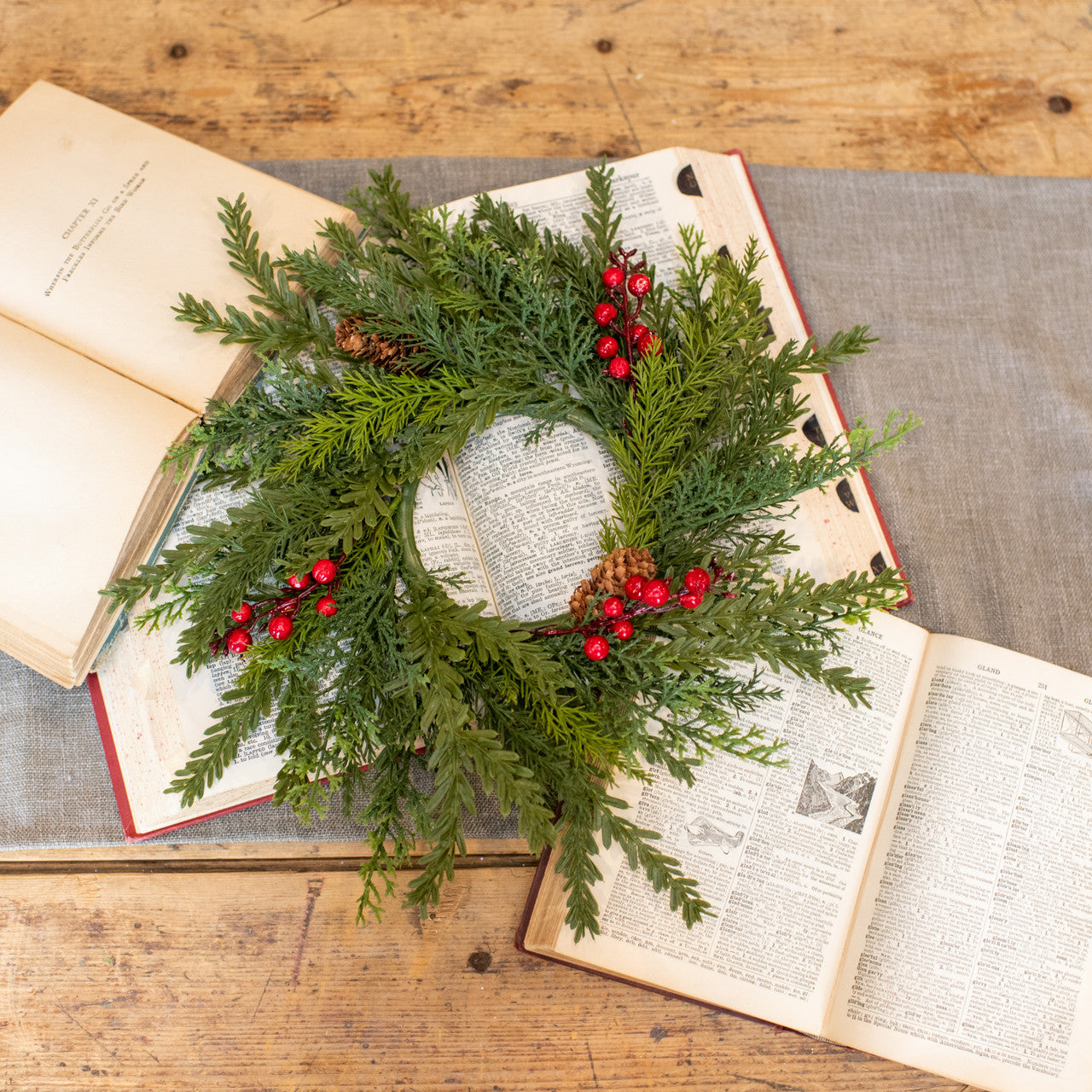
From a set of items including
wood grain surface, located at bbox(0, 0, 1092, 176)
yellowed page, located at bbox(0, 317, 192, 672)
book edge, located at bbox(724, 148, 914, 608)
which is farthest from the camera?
wood grain surface, located at bbox(0, 0, 1092, 176)

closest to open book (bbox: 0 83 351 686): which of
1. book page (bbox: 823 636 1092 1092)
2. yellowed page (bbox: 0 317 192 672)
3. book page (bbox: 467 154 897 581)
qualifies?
yellowed page (bbox: 0 317 192 672)

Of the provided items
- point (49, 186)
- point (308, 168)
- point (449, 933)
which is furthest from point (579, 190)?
point (449, 933)

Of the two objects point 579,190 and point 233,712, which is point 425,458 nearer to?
point 233,712

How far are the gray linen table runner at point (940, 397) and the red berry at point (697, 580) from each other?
1.11 feet

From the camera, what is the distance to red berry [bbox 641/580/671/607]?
619 mm

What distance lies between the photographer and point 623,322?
74cm

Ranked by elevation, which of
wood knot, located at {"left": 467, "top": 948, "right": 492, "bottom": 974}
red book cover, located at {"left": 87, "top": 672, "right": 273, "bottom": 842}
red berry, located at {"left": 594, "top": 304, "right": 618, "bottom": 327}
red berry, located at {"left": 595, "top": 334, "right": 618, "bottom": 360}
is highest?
red berry, located at {"left": 594, "top": 304, "right": 618, "bottom": 327}

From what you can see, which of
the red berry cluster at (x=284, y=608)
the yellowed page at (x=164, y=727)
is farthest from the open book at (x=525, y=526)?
the red berry cluster at (x=284, y=608)

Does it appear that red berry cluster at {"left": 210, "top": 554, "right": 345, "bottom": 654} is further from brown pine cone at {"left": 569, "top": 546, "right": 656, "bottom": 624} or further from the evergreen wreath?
brown pine cone at {"left": 569, "top": 546, "right": 656, "bottom": 624}

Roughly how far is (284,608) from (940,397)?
0.77m

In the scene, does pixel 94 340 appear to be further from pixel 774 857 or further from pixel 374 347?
pixel 774 857

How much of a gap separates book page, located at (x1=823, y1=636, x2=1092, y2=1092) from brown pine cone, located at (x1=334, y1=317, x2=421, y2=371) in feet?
2.03

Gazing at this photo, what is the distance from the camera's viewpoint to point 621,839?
0.65 metres

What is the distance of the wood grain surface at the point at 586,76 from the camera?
3.28ft
